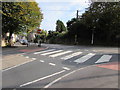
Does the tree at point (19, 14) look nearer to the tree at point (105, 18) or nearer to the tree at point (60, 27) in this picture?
the tree at point (105, 18)

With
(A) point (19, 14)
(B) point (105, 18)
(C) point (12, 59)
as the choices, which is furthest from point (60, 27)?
(C) point (12, 59)

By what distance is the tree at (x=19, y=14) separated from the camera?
1997 cm

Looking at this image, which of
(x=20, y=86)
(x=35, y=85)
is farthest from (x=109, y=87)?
(x=20, y=86)

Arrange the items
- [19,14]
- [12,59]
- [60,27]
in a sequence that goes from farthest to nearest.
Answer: [60,27] < [19,14] < [12,59]

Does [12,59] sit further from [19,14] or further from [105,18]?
[105,18]

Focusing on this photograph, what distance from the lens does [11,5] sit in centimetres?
2008

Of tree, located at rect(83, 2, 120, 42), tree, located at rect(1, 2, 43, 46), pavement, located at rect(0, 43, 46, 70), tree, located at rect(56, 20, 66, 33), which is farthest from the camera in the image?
tree, located at rect(56, 20, 66, 33)

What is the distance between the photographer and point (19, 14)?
795 inches

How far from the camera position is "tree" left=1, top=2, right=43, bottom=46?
65.5ft

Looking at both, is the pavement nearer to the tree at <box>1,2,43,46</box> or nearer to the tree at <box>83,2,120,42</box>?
the tree at <box>1,2,43,46</box>

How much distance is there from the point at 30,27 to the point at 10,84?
1803 cm

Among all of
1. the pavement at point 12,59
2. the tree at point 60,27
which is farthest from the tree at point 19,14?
the tree at point 60,27

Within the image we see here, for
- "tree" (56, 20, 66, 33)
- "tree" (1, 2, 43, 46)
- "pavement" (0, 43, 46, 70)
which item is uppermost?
"tree" (56, 20, 66, 33)

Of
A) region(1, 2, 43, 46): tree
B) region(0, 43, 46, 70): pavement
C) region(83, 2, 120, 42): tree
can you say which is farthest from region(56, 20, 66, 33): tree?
region(0, 43, 46, 70): pavement
